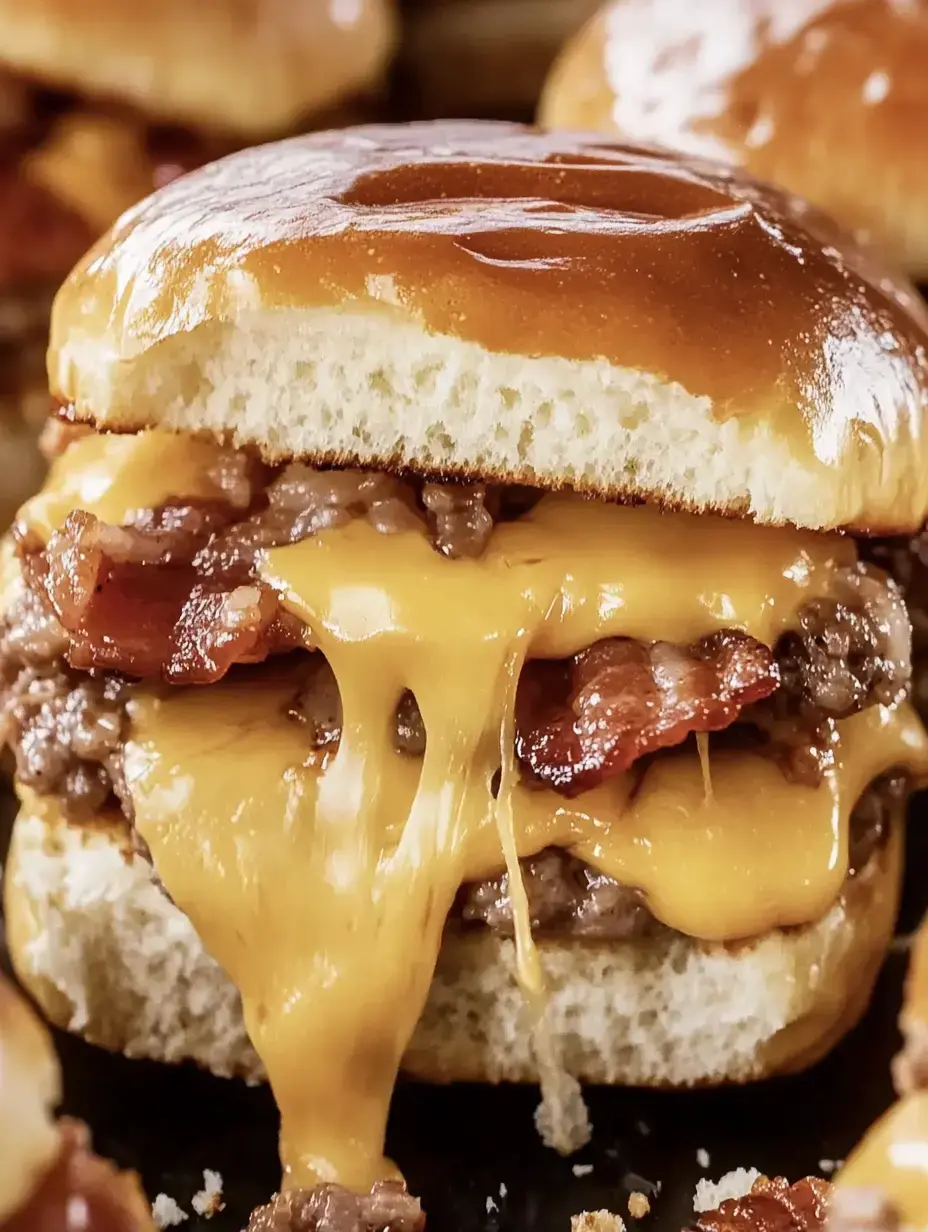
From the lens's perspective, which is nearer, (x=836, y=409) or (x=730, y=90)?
(x=836, y=409)

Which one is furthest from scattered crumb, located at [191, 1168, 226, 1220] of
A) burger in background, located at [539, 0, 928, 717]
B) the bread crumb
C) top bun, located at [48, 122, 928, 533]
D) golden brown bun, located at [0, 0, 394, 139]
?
golden brown bun, located at [0, 0, 394, 139]

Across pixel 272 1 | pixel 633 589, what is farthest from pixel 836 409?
pixel 272 1

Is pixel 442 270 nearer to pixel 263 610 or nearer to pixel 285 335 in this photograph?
pixel 285 335

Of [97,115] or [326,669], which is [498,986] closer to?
[326,669]

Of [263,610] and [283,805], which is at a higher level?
[263,610]

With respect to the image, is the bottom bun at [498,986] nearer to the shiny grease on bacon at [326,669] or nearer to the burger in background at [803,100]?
the shiny grease on bacon at [326,669]
